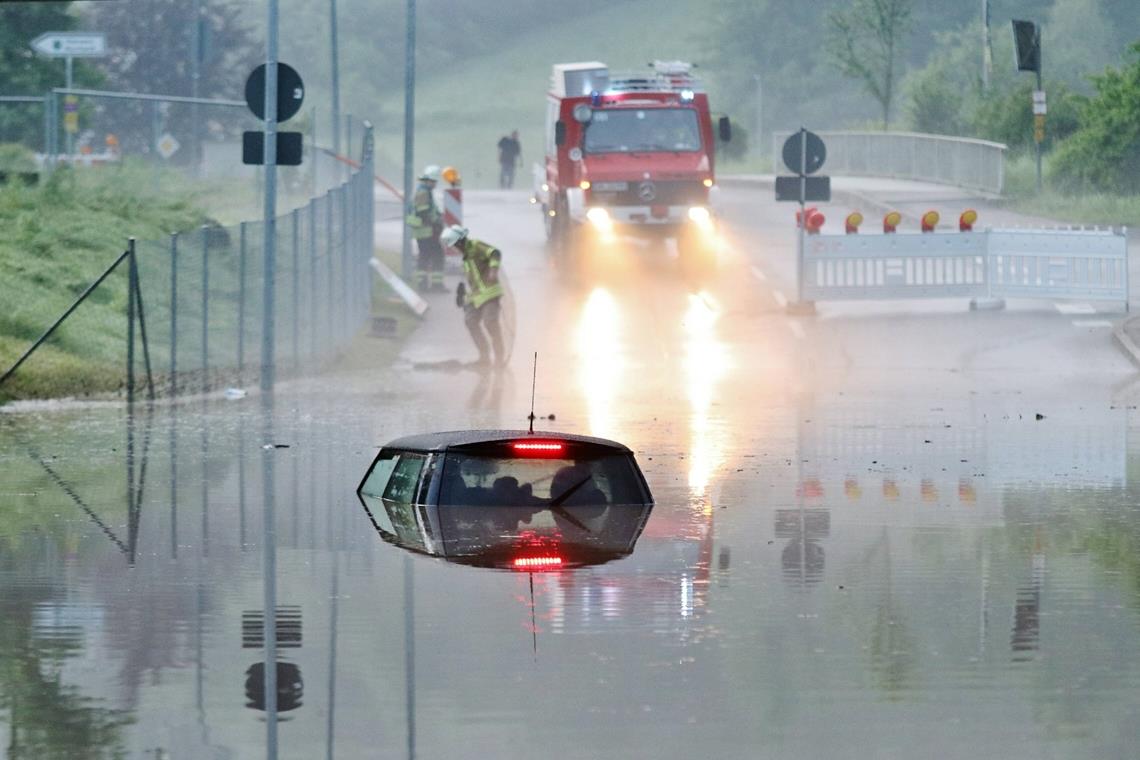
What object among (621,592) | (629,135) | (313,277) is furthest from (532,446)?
(629,135)

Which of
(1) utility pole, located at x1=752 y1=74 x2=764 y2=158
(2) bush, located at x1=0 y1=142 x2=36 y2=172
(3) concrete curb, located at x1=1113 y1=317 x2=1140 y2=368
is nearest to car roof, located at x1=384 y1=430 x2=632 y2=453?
(3) concrete curb, located at x1=1113 y1=317 x2=1140 y2=368

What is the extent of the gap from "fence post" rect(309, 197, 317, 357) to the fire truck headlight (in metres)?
9.48

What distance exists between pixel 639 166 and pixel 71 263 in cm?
1016

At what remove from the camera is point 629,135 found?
37.7 m

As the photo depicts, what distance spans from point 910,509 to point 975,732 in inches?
280

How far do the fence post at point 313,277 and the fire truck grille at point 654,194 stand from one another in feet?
31.5

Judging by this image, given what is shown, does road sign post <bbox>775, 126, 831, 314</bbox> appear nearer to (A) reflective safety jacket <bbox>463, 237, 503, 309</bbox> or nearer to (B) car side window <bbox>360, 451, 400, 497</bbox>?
(A) reflective safety jacket <bbox>463, 237, 503, 309</bbox>

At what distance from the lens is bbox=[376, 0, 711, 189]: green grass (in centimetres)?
12094

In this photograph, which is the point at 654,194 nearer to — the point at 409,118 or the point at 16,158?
the point at 409,118

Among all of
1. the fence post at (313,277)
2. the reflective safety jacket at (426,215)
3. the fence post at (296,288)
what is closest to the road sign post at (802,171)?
the reflective safety jacket at (426,215)

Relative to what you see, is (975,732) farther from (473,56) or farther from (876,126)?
(473,56)

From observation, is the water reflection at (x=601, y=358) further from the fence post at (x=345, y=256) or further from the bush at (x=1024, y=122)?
the bush at (x=1024, y=122)

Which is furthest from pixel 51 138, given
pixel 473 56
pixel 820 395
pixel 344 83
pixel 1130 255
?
pixel 473 56

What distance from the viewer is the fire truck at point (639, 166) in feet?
122
